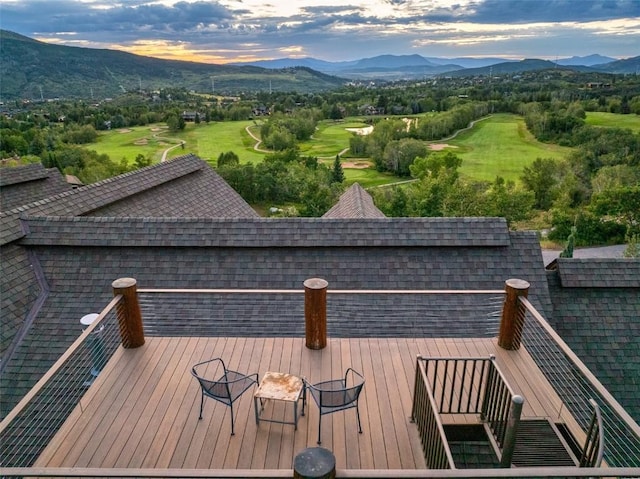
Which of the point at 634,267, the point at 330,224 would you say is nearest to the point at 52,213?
the point at 330,224

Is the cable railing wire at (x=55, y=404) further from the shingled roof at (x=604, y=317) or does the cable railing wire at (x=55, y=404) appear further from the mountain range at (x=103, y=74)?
the mountain range at (x=103, y=74)

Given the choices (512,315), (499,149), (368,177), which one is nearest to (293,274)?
(512,315)

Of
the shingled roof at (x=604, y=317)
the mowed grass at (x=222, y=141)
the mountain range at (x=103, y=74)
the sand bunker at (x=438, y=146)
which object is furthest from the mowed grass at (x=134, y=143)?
the shingled roof at (x=604, y=317)

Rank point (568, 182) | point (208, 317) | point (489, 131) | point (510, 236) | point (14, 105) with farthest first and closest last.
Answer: point (14, 105) < point (489, 131) < point (568, 182) < point (510, 236) < point (208, 317)

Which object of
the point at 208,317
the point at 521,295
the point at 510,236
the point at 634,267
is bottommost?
the point at 208,317

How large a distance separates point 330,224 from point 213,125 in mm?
83072

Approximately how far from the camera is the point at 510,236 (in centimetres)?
877

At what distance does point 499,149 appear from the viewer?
6291 cm

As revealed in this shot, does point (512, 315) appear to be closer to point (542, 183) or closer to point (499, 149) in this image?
point (542, 183)

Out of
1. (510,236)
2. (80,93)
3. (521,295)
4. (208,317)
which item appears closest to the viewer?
(521,295)

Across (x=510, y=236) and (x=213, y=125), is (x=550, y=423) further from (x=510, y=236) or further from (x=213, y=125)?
(x=213, y=125)

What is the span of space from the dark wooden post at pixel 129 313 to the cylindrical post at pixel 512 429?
193 inches

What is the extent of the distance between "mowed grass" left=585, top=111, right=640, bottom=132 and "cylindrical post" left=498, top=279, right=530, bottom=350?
67603 mm

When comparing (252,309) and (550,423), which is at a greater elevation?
(550,423)
